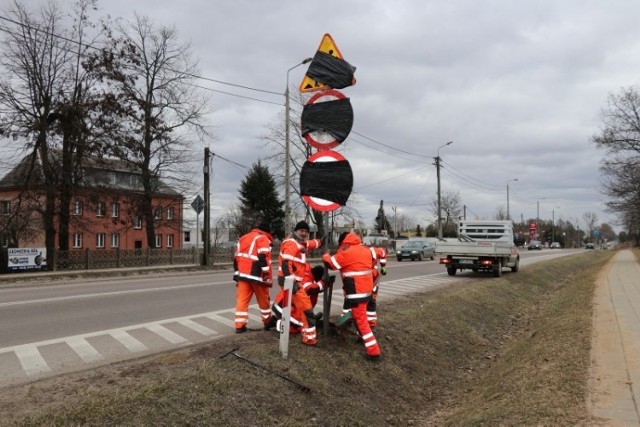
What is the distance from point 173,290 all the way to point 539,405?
36.7 feet

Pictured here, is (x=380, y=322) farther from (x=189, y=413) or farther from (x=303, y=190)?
(x=189, y=413)

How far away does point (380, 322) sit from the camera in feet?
27.6

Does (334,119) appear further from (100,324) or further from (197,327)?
(100,324)

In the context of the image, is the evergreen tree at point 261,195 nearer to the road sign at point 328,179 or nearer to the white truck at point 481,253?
the white truck at point 481,253

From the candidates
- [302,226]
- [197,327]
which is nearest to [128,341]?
[197,327]

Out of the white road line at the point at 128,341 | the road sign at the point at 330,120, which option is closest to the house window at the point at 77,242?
the white road line at the point at 128,341

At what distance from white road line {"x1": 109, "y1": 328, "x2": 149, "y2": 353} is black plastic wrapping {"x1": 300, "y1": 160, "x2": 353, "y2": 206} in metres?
3.38

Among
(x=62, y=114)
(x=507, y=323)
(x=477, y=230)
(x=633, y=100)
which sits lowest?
(x=507, y=323)

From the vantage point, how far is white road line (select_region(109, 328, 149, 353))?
23.4 ft

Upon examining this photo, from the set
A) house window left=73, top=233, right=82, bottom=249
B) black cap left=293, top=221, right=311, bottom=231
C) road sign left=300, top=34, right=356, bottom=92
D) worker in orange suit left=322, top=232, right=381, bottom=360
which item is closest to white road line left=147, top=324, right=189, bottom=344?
black cap left=293, top=221, right=311, bottom=231

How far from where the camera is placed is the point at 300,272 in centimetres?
623

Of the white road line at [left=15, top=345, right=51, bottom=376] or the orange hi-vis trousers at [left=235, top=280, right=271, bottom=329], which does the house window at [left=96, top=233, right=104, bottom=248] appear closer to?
the white road line at [left=15, top=345, right=51, bottom=376]

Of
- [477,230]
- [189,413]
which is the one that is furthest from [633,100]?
[189,413]

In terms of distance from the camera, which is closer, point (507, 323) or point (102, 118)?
point (507, 323)
